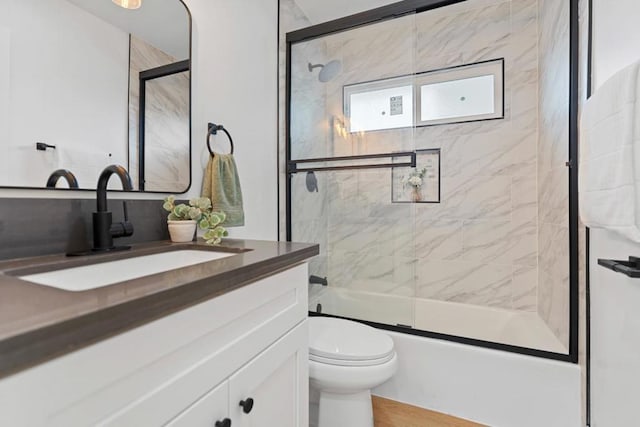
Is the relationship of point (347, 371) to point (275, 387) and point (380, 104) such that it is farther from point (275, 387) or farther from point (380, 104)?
point (380, 104)

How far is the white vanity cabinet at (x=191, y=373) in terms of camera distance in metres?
0.37

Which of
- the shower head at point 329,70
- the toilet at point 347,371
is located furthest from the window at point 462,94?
the toilet at point 347,371

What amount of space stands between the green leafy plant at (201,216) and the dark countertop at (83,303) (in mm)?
403

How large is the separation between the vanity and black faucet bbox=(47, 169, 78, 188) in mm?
226

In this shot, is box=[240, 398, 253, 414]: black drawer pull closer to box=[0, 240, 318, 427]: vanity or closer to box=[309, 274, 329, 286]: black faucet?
box=[0, 240, 318, 427]: vanity

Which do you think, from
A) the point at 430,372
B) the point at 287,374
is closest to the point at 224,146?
the point at 287,374

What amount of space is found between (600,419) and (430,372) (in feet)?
2.21

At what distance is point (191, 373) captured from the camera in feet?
1.88

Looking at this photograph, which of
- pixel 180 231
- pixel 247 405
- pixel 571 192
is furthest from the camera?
pixel 571 192

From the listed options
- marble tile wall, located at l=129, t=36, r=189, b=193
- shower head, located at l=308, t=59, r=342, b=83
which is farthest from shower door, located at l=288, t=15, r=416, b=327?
marble tile wall, located at l=129, t=36, r=189, b=193

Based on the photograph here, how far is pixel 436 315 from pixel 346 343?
1.16 meters

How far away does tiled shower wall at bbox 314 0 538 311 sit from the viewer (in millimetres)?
2117

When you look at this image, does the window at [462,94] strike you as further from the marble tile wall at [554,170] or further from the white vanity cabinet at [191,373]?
the white vanity cabinet at [191,373]

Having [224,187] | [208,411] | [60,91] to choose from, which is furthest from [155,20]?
[208,411]
